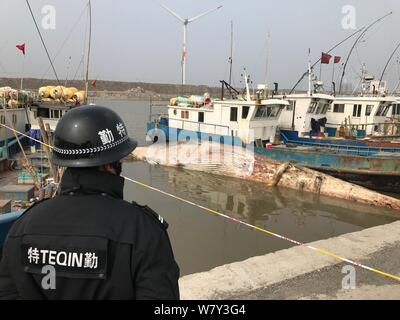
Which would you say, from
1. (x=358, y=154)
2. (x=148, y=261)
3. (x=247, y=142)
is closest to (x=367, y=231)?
(x=148, y=261)

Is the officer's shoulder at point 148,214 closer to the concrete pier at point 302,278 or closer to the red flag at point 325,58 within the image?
the concrete pier at point 302,278

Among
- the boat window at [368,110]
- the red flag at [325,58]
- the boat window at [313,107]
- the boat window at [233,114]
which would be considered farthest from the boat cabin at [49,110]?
the boat window at [368,110]

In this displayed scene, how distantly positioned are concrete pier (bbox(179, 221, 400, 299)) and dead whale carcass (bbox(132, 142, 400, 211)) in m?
6.71

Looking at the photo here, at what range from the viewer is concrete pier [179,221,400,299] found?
455cm

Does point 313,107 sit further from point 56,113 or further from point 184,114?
point 56,113

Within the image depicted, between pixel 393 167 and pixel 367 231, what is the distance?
23.6 ft

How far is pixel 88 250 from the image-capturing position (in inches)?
56.2

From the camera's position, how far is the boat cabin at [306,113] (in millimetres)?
18109

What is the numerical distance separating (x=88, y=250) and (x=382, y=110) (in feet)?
65.8

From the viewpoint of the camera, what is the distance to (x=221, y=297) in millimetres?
4457

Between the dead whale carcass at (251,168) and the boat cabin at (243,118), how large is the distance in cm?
98

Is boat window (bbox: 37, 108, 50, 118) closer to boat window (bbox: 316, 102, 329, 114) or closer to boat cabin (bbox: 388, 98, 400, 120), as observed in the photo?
boat window (bbox: 316, 102, 329, 114)

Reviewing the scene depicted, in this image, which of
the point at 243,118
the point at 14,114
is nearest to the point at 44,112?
the point at 14,114

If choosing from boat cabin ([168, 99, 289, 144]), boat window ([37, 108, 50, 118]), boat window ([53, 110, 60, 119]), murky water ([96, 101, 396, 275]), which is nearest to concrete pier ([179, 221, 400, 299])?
murky water ([96, 101, 396, 275])
